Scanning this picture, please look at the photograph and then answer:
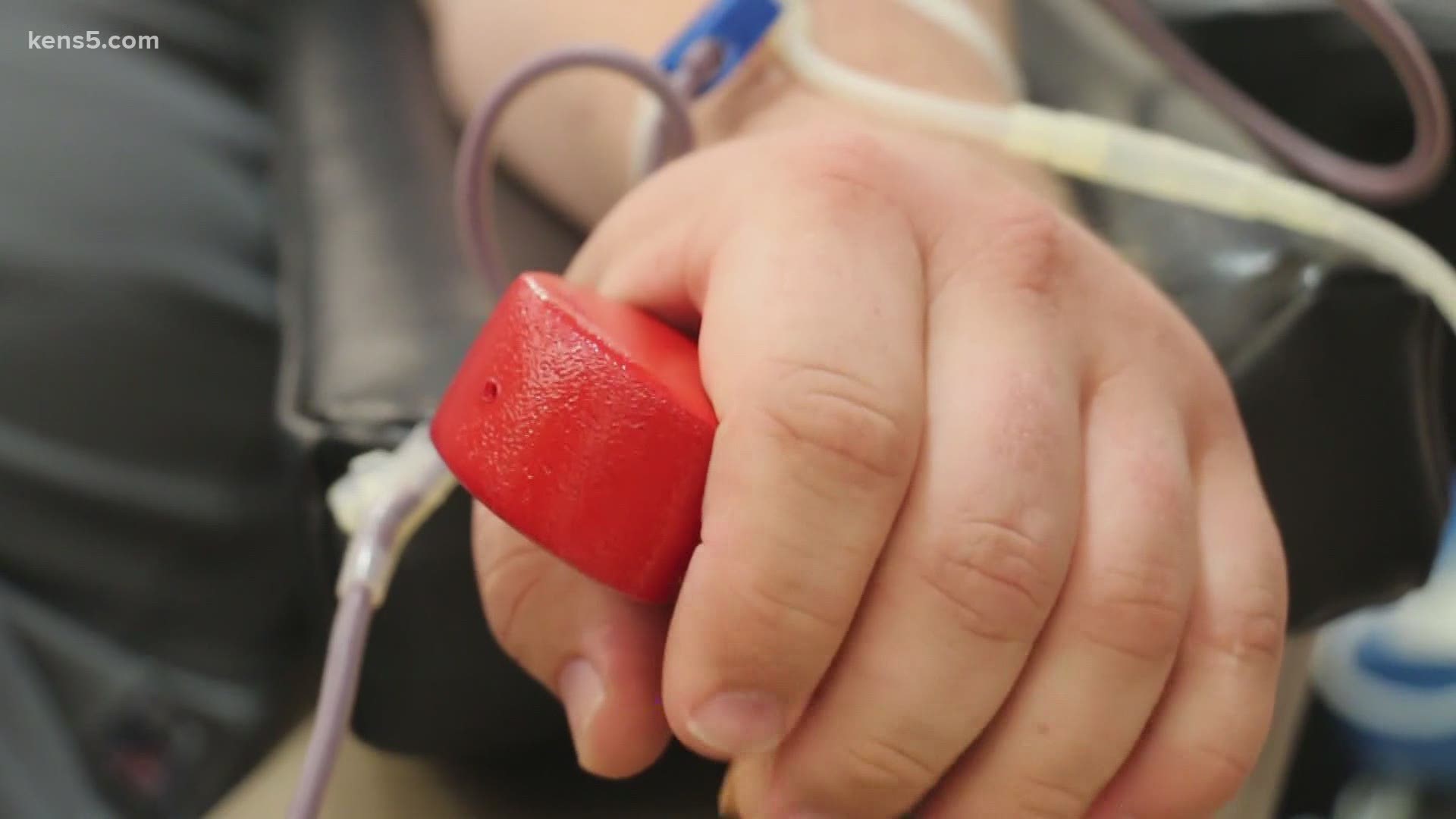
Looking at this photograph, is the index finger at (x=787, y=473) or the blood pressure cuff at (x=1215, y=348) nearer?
the index finger at (x=787, y=473)

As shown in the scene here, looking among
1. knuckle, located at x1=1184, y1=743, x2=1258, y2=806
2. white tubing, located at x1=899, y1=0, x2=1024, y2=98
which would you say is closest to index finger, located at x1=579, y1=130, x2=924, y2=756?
knuckle, located at x1=1184, y1=743, x2=1258, y2=806

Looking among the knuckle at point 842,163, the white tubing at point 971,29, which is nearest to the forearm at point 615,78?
the white tubing at point 971,29

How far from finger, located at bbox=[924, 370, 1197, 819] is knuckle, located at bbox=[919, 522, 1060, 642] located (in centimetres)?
2

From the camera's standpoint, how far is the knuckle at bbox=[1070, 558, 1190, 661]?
0.28 meters

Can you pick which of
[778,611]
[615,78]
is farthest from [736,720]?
[615,78]

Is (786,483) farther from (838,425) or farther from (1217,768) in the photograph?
(1217,768)

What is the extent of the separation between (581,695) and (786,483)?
0.10 m

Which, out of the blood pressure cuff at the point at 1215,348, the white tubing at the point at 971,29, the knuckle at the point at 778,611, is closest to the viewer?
the knuckle at the point at 778,611

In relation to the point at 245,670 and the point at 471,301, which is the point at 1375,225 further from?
Result: the point at 245,670

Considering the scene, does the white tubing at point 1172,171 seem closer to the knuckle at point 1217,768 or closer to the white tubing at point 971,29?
the white tubing at point 971,29

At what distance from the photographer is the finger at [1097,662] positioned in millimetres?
277

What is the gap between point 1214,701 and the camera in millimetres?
292

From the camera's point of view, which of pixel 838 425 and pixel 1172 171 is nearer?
pixel 838 425

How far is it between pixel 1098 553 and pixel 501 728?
228 mm
